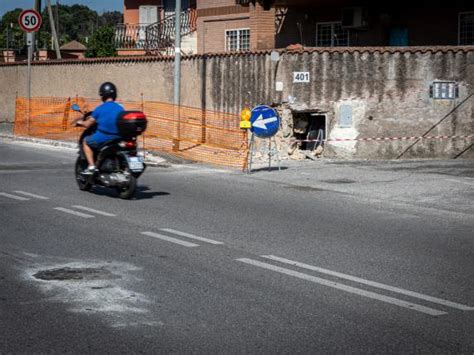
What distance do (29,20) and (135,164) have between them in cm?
1591

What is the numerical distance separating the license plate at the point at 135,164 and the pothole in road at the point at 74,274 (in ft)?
17.0

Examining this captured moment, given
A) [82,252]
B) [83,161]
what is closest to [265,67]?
[83,161]

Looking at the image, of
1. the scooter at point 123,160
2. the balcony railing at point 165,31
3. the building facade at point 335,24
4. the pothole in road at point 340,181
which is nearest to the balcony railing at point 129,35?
the balcony railing at point 165,31

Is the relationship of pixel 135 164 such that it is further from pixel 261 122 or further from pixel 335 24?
pixel 335 24

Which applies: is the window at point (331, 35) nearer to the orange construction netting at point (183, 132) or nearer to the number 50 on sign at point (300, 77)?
the orange construction netting at point (183, 132)

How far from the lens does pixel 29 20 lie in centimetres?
2859

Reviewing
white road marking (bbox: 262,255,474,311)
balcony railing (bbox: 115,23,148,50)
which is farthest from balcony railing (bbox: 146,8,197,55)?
white road marking (bbox: 262,255,474,311)

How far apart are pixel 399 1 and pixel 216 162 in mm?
11920

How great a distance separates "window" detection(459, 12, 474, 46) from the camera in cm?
3002

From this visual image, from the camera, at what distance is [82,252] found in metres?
10.0

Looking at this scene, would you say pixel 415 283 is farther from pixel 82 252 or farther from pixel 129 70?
pixel 129 70

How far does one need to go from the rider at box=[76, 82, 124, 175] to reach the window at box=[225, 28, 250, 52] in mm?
21457

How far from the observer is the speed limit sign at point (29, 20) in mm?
28359

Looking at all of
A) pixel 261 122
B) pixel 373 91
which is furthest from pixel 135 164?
pixel 373 91
